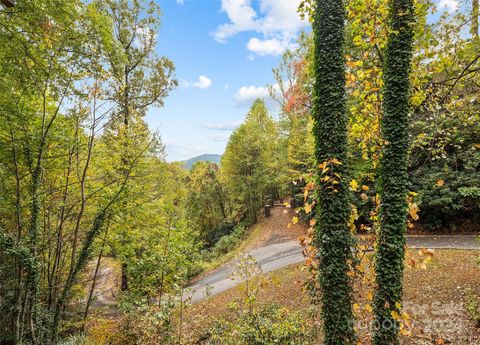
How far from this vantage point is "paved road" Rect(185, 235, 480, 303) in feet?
37.5

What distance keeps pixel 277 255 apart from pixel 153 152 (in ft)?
28.6

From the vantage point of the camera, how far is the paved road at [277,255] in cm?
1142

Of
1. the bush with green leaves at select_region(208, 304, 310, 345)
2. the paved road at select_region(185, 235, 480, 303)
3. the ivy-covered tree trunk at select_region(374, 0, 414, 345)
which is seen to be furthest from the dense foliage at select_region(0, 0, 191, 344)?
the ivy-covered tree trunk at select_region(374, 0, 414, 345)

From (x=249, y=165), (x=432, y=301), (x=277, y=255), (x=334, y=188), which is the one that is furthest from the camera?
(x=249, y=165)

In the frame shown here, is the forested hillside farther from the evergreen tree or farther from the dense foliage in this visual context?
the evergreen tree

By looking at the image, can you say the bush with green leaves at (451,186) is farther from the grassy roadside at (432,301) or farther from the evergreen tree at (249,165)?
the evergreen tree at (249,165)

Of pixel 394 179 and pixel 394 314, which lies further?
pixel 394 179

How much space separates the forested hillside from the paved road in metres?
1.48

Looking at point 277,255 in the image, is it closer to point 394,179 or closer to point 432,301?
point 432,301

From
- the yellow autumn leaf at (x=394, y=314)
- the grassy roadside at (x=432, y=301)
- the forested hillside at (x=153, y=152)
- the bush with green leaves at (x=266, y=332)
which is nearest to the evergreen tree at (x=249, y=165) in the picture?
the forested hillside at (x=153, y=152)

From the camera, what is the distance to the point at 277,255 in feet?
51.2

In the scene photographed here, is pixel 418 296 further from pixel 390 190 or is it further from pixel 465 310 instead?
pixel 390 190

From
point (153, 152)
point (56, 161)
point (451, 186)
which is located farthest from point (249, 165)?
point (56, 161)

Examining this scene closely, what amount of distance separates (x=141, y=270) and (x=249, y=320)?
4805 millimetres
